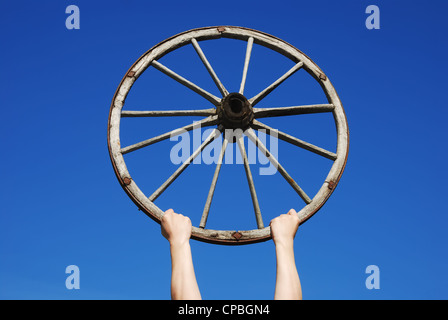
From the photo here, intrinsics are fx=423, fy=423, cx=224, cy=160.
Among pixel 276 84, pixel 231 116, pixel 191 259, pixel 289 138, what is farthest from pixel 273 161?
pixel 191 259

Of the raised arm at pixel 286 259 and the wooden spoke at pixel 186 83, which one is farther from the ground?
the wooden spoke at pixel 186 83

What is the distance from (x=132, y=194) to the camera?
10.2ft

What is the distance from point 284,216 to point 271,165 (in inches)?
65.4

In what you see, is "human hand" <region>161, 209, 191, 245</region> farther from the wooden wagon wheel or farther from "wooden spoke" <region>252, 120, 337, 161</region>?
"wooden spoke" <region>252, 120, 337, 161</region>

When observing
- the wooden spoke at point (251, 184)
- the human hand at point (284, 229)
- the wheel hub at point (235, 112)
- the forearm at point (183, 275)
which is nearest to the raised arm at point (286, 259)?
the human hand at point (284, 229)

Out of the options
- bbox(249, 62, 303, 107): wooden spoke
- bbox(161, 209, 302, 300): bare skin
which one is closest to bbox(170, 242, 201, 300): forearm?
bbox(161, 209, 302, 300): bare skin

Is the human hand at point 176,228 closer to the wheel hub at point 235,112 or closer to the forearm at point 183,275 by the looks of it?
the forearm at point 183,275

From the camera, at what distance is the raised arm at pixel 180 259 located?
142 centimetres

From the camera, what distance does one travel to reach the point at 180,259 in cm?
153

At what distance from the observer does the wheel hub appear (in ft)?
11.2

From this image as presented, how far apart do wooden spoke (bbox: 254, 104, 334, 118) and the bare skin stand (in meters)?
1.87

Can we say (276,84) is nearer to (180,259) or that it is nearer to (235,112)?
(235,112)

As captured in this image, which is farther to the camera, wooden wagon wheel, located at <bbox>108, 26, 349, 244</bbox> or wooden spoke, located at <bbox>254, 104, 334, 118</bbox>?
wooden spoke, located at <bbox>254, 104, 334, 118</bbox>

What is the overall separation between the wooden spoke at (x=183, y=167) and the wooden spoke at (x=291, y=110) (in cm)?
41
